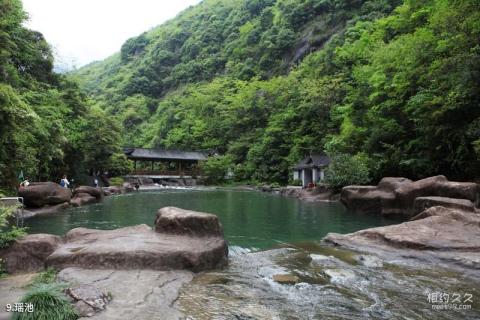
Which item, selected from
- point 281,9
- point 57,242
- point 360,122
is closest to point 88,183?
point 360,122

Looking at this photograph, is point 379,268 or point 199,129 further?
point 199,129

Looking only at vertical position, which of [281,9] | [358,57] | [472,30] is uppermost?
[281,9]

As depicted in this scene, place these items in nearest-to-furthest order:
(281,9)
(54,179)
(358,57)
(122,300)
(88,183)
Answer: (122,300) → (54,179) → (88,183) → (358,57) → (281,9)

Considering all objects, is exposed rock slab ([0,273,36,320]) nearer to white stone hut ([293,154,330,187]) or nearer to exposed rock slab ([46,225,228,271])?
exposed rock slab ([46,225,228,271])

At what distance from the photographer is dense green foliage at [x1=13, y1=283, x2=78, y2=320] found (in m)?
4.70

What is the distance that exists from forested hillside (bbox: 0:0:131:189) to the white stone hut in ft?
64.5

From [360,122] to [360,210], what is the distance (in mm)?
13200

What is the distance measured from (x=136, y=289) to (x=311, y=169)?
35.1 metres

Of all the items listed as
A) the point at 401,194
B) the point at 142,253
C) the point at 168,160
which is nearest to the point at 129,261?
the point at 142,253

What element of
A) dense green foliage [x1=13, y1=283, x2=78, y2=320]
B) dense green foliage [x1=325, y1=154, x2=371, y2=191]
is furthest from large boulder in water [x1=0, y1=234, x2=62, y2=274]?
dense green foliage [x1=325, y1=154, x2=371, y2=191]

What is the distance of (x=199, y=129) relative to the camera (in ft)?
219

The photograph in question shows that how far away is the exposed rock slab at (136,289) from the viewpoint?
206 inches

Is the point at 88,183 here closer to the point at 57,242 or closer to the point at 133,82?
the point at 57,242

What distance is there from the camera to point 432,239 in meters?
10.0
